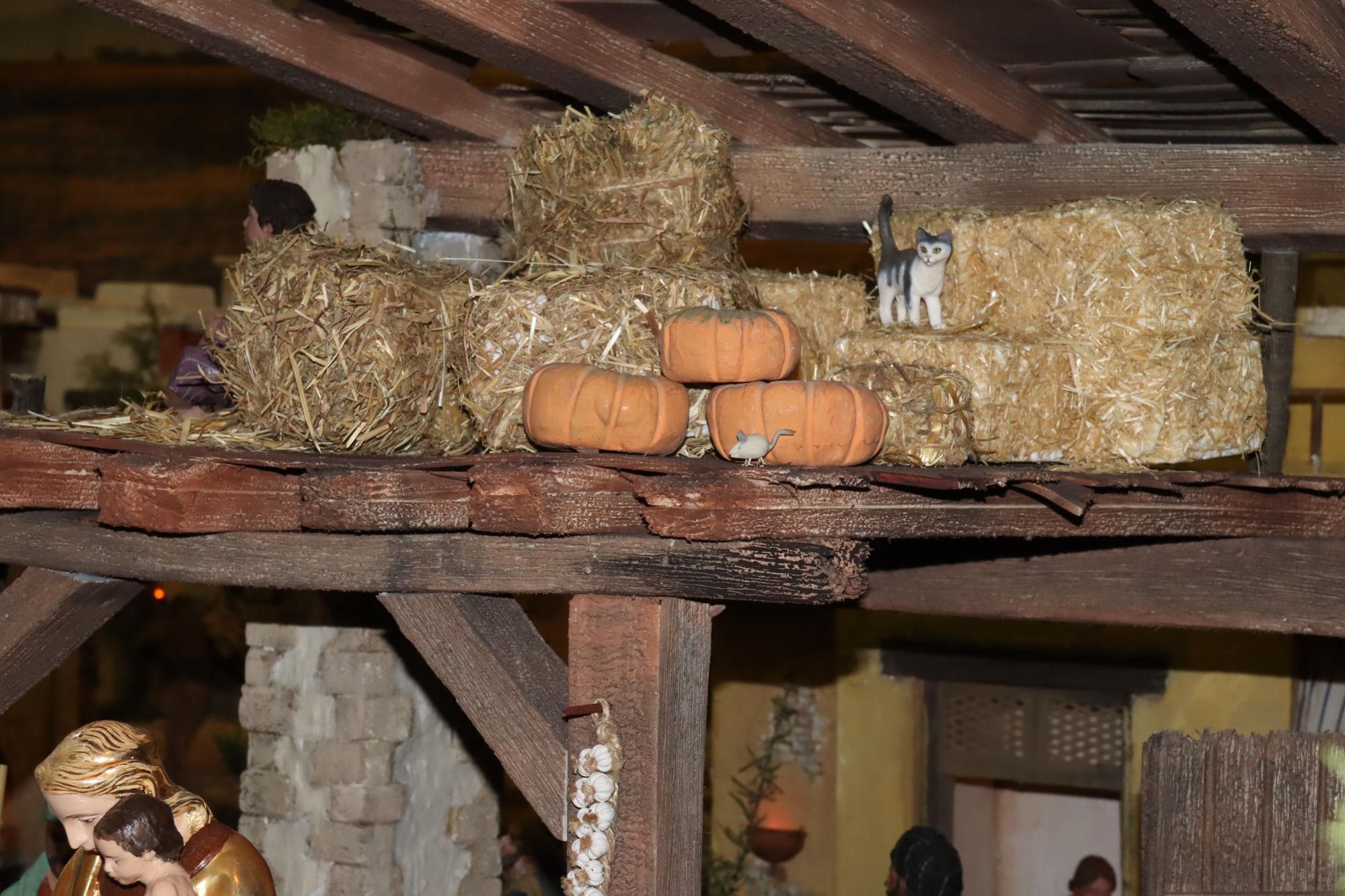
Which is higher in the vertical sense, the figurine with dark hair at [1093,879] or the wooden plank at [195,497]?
the wooden plank at [195,497]

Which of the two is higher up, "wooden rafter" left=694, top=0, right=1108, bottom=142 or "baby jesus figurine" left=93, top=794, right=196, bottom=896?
"wooden rafter" left=694, top=0, right=1108, bottom=142

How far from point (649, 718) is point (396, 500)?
2.73ft

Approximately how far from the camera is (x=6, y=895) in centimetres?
645

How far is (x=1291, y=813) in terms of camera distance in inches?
186

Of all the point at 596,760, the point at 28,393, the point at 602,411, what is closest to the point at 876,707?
the point at 28,393

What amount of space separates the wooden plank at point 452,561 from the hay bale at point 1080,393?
130 centimetres

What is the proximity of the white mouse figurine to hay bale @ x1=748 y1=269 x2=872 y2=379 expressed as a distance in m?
1.70

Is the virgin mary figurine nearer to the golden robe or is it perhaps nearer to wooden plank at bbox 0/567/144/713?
the golden robe

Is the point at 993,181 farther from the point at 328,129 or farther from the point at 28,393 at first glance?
the point at 28,393

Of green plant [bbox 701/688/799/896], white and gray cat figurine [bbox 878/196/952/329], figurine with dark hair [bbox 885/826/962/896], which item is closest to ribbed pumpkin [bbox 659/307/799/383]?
white and gray cat figurine [bbox 878/196/952/329]

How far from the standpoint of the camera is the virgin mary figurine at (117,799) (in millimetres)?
4223

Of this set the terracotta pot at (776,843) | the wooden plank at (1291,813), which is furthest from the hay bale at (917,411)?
the terracotta pot at (776,843)

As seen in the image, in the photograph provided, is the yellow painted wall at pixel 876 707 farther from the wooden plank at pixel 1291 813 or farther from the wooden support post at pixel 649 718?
the wooden support post at pixel 649 718

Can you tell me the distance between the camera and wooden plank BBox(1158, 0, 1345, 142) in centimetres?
408
